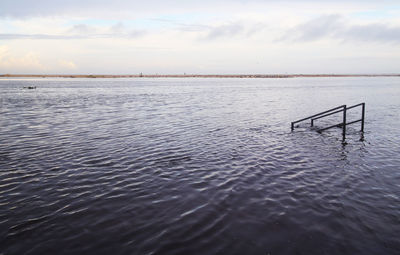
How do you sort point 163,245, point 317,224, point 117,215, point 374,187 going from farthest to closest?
1. point 374,187
2. point 117,215
3. point 317,224
4. point 163,245

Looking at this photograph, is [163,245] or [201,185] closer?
[163,245]

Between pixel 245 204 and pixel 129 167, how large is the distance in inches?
254

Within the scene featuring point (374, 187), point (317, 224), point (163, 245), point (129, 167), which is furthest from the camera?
point (129, 167)

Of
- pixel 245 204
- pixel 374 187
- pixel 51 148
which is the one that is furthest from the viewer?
pixel 51 148

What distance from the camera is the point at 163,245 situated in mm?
7289

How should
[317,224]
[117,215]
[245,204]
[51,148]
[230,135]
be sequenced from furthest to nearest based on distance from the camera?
[230,135] → [51,148] → [245,204] → [117,215] → [317,224]

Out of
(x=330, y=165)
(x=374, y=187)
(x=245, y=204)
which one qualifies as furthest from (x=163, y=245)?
(x=330, y=165)

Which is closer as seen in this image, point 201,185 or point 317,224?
point 317,224

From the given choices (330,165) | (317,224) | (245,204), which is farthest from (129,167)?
(330,165)

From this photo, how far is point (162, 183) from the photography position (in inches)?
452

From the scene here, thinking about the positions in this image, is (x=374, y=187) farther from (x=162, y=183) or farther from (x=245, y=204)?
(x=162, y=183)

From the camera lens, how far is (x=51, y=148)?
1673 centimetres

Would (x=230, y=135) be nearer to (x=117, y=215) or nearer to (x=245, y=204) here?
(x=245, y=204)

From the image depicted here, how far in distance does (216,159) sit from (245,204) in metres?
5.36
